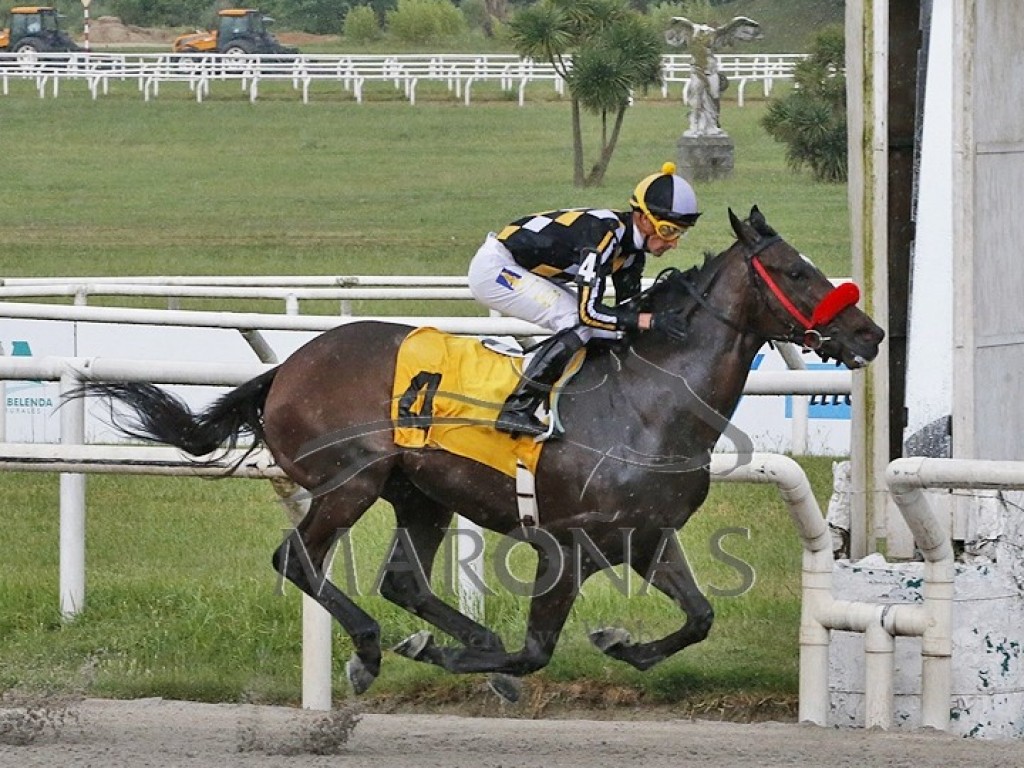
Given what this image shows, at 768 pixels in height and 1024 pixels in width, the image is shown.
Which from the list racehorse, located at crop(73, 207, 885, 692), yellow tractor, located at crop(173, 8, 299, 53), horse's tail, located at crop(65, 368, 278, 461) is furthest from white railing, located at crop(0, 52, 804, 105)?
racehorse, located at crop(73, 207, 885, 692)

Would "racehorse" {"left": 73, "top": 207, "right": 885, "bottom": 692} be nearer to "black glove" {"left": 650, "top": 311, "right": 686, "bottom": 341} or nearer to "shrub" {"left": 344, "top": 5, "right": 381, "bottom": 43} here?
"black glove" {"left": 650, "top": 311, "right": 686, "bottom": 341}

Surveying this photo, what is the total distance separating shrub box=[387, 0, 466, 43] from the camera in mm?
36156

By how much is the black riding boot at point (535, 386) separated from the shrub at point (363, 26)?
33298 millimetres

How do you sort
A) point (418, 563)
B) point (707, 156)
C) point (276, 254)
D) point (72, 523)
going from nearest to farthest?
point (418, 563)
point (72, 523)
point (276, 254)
point (707, 156)

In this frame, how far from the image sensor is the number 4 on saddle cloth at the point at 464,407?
4.57m

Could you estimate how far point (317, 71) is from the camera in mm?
31750

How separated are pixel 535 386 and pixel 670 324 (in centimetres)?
37

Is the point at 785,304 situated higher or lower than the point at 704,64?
lower

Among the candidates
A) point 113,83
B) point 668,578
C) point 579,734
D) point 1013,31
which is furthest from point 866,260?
point 113,83

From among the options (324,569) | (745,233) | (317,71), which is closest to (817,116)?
(317,71)

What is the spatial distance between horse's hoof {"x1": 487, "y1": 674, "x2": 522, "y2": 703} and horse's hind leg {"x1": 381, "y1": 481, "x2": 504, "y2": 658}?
0.14 metres

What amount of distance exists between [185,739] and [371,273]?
1401 cm

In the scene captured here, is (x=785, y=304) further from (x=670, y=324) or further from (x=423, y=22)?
(x=423, y=22)

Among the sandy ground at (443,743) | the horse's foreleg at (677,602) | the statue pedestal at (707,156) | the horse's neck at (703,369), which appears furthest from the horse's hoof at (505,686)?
the statue pedestal at (707,156)
